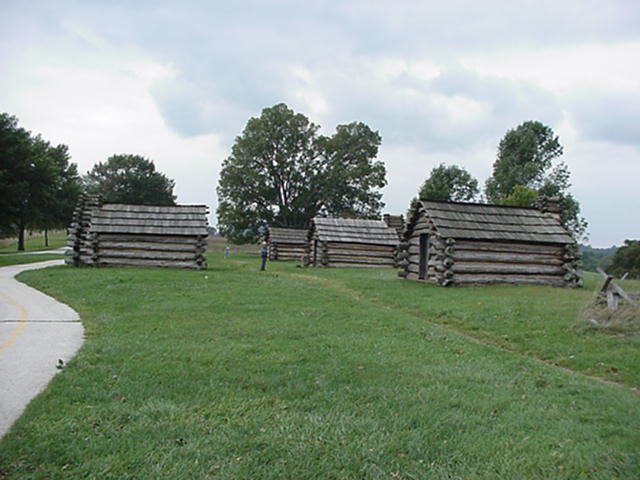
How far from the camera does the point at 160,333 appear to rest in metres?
9.32

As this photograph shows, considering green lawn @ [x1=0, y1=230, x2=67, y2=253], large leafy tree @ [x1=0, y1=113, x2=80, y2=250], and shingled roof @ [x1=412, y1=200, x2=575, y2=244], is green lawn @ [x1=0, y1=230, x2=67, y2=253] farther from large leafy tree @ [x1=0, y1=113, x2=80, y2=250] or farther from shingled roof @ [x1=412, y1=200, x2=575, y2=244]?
shingled roof @ [x1=412, y1=200, x2=575, y2=244]

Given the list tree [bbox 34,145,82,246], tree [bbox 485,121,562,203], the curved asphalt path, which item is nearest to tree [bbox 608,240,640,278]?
tree [bbox 485,121,562,203]

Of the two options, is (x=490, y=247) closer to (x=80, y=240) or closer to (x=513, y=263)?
(x=513, y=263)

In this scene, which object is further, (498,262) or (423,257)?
(423,257)

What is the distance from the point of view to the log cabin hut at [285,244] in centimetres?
4781

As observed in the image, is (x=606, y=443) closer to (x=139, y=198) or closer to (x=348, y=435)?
(x=348, y=435)

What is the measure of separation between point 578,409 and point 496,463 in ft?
6.69

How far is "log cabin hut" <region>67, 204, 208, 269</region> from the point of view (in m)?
25.4

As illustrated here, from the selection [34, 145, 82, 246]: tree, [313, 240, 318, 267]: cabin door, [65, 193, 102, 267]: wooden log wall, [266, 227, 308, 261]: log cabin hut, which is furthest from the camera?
[34, 145, 82, 246]: tree

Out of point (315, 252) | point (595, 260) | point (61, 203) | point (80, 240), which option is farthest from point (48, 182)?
point (595, 260)

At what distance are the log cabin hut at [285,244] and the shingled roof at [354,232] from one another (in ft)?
32.5

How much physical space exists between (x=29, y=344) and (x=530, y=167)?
179 feet

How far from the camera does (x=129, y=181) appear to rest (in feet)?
292

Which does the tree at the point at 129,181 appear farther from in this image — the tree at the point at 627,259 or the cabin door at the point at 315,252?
the tree at the point at 627,259
